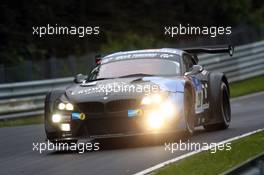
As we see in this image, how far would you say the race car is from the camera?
13.2 metres

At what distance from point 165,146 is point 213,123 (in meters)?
2.49

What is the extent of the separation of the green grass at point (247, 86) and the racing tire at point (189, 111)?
1454 centimetres

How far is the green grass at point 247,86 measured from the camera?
1164 inches

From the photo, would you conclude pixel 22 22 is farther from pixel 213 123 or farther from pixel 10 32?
pixel 213 123

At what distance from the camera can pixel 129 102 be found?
13.2 meters

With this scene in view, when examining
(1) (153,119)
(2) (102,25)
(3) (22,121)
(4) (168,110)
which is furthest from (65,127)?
(2) (102,25)

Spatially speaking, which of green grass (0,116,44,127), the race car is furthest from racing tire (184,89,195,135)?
green grass (0,116,44,127)

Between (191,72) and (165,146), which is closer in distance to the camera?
(165,146)

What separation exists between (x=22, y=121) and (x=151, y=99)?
36.7ft

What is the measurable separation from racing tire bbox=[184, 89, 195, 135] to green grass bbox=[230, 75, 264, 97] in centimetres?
1454

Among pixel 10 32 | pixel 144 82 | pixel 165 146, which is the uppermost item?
pixel 10 32

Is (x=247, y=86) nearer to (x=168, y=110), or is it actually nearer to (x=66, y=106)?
(x=168, y=110)

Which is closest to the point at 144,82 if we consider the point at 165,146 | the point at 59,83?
the point at 165,146

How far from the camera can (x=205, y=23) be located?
44125mm
